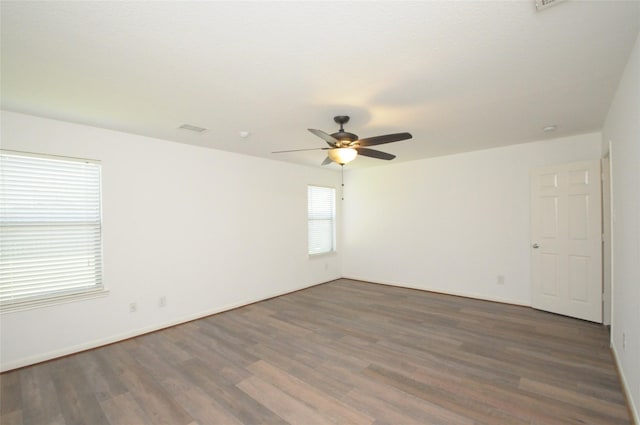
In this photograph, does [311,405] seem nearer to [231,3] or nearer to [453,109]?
[231,3]

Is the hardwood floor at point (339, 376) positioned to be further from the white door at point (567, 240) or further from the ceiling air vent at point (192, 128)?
the ceiling air vent at point (192, 128)

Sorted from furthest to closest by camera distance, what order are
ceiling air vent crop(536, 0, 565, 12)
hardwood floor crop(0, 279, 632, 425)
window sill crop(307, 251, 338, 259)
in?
window sill crop(307, 251, 338, 259)
hardwood floor crop(0, 279, 632, 425)
ceiling air vent crop(536, 0, 565, 12)

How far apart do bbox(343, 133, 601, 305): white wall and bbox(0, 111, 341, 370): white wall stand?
1773 mm

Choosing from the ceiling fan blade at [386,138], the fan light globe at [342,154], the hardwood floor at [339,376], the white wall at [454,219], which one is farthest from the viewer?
the white wall at [454,219]

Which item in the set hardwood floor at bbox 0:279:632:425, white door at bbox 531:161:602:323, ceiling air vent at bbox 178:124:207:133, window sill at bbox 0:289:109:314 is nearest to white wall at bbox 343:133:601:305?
white door at bbox 531:161:602:323

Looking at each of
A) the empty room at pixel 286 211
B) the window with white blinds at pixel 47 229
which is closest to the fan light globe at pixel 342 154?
the empty room at pixel 286 211

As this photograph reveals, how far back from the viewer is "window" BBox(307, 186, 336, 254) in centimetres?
590

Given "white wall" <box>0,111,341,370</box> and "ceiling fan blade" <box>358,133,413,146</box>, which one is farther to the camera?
"white wall" <box>0,111,341,370</box>

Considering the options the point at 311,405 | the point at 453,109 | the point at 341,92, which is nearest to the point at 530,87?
the point at 453,109

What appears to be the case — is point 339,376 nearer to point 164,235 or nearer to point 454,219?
point 164,235

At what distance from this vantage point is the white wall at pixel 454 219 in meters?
4.26

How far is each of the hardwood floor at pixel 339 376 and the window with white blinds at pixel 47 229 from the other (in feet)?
2.60

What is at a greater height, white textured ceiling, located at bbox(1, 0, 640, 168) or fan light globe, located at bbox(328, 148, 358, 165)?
white textured ceiling, located at bbox(1, 0, 640, 168)

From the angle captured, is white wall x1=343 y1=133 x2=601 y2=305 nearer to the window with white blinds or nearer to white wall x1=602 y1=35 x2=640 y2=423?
white wall x1=602 y1=35 x2=640 y2=423
